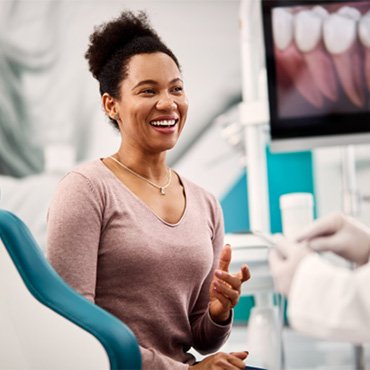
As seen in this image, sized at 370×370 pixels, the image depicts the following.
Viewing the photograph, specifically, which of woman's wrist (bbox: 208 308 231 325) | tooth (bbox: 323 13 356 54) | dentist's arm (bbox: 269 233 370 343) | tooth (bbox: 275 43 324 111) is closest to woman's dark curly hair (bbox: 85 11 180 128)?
tooth (bbox: 275 43 324 111)

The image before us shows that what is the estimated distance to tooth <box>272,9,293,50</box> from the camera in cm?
141

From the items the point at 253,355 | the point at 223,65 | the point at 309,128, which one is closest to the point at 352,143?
the point at 309,128

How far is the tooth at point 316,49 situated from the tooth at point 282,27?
1 centimetres

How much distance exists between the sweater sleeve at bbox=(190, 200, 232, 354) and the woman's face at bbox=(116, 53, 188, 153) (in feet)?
0.76

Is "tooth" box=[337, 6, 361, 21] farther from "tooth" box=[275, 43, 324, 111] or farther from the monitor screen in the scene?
"tooth" box=[275, 43, 324, 111]

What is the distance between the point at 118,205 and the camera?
3.66 feet

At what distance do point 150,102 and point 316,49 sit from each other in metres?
0.44

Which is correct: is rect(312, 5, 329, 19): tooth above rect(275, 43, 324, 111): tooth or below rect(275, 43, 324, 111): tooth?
above

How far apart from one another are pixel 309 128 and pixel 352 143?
0.10 m

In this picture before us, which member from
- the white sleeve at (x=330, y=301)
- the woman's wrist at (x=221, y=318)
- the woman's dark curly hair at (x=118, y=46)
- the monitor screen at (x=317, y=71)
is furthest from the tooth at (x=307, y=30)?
the white sleeve at (x=330, y=301)

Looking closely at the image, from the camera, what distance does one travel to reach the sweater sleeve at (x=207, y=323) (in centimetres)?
126

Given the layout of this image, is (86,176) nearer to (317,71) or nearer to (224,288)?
(224,288)

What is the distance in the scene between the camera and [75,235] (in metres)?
1.03

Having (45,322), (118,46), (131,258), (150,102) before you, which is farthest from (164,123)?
(45,322)
